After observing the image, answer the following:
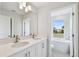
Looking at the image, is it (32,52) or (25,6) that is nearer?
(32,52)

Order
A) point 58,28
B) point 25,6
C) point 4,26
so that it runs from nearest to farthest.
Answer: point 4,26, point 25,6, point 58,28

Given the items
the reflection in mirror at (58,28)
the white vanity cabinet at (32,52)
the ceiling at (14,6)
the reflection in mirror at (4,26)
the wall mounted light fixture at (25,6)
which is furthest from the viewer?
the reflection in mirror at (58,28)

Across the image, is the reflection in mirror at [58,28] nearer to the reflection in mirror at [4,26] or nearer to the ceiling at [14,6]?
the ceiling at [14,6]

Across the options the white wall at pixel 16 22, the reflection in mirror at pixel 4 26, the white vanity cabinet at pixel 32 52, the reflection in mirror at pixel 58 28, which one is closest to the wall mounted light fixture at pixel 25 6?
the white wall at pixel 16 22

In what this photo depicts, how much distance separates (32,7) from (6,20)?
121cm

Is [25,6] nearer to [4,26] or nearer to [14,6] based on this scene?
[14,6]

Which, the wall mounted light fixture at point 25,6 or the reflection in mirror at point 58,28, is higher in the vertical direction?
the wall mounted light fixture at point 25,6

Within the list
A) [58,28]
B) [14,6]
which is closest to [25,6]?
[14,6]

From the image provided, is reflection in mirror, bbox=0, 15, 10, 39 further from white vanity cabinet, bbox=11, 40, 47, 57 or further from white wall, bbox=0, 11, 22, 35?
white vanity cabinet, bbox=11, 40, 47, 57

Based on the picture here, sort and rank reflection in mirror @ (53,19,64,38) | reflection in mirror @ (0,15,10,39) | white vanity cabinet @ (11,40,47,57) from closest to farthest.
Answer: white vanity cabinet @ (11,40,47,57) → reflection in mirror @ (0,15,10,39) → reflection in mirror @ (53,19,64,38)

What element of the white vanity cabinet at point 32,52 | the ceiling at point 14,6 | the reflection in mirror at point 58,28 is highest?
the ceiling at point 14,6

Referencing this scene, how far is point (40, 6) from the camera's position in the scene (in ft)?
10.7

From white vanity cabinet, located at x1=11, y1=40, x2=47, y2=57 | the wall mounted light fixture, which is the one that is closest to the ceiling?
the wall mounted light fixture

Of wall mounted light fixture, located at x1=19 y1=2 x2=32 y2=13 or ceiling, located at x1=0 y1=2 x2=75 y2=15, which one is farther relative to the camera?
wall mounted light fixture, located at x1=19 y1=2 x2=32 y2=13
